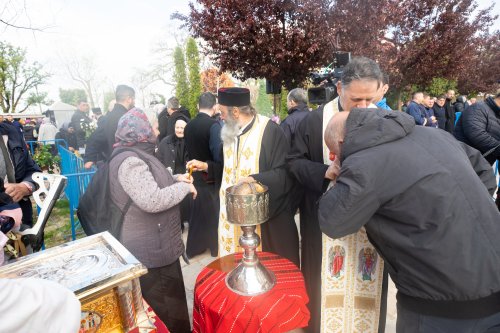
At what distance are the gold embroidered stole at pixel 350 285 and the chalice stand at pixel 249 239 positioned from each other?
1.94ft

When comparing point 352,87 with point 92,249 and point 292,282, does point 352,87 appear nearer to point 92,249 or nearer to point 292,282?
point 292,282

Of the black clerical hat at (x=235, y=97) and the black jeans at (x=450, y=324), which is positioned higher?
the black clerical hat at (x=235, y=97)

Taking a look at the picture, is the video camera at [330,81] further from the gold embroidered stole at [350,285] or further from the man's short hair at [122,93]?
the man's short hair at [122,93]

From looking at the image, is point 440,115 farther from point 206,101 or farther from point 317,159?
point 317,159

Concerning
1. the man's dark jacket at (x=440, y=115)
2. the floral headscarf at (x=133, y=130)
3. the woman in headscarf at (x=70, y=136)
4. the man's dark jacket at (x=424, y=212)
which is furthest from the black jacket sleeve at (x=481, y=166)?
the woman in headscarf at (x=70, y=136)

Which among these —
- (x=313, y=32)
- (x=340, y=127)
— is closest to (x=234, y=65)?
(x=313, y=32)

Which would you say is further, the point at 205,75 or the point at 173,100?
the point at 205,75

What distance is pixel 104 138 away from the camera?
4840 millimetres

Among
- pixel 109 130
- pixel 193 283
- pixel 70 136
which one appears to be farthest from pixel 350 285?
pixel 70 136

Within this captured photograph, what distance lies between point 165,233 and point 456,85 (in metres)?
20.4

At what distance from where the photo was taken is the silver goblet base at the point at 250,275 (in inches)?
68.9

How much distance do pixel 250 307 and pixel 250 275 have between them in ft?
0.69

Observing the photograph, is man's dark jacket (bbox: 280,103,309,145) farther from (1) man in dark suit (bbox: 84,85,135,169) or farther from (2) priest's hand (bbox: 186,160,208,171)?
(1) man in dark suit (bbox: 84,85,135,169)

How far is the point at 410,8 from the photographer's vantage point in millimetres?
7891
